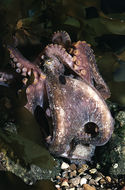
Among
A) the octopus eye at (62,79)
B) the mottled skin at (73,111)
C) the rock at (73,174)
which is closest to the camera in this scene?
the mottled skin at (73,111)

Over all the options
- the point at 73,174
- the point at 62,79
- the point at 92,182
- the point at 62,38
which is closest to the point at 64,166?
the point at 73,174

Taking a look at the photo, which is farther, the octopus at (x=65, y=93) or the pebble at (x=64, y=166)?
the pebble at (x=64, y=166)

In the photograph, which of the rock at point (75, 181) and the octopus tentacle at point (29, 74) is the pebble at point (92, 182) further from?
the octopus tentacle at point (29, 74)

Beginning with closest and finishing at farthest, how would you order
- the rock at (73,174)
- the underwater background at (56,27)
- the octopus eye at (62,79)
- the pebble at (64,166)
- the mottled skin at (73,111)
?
the mottled skin at (73,111), the octopus eye at (62,79), the underwater background at (56,27), the rock at (73,174), the pebble at (64,166)

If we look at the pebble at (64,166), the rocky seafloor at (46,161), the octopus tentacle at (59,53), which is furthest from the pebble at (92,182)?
the octopus tentacle at (59,53)

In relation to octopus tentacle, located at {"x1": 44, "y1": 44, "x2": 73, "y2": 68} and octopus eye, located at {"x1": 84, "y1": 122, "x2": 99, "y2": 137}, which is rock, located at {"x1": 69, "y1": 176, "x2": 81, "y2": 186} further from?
octopus tentacle, located at {"x1": 44, "y1": 44, "x2": 73, "y2": 68}

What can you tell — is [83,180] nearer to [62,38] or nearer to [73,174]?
[73,174]

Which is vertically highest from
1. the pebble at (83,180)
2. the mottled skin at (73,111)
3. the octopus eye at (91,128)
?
the mottled skin at (73,111)
